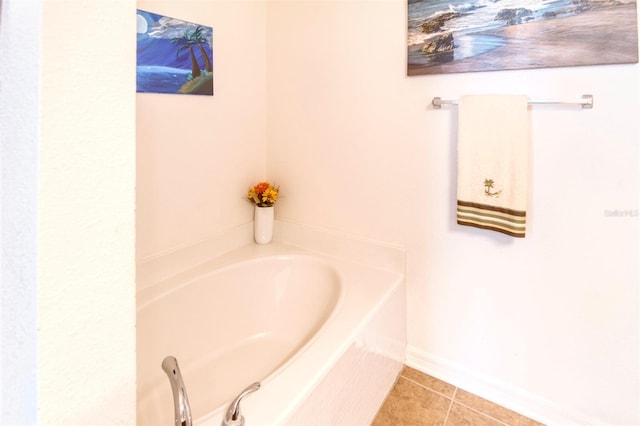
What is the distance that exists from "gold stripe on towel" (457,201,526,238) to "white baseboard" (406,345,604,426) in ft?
2.34

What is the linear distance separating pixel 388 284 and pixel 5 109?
1.52 meters

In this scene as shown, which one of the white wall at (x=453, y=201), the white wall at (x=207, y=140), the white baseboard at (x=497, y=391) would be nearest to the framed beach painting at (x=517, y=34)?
the white wall at (x=453, y=201)

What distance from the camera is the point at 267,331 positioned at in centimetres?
191

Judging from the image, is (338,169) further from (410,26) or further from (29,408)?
(29,408)

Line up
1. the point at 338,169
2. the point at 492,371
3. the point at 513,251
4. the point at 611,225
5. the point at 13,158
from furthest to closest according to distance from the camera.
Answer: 1. the point at 338,169
2. the point at 492,371
3. the point at 513,251
4. the point at 611,225
5. the point at 13,158

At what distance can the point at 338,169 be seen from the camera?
1.93 meters

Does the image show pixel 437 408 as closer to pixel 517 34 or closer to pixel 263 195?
pixel 263 195

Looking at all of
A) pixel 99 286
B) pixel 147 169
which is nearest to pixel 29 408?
pixel 99 286

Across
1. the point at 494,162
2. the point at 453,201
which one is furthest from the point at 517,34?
the point at 453,201

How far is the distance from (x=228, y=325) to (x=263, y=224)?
0.61 meters

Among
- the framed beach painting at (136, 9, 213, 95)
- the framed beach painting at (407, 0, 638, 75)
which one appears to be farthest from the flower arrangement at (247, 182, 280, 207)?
the framed beach painting at (407, 0, 638, 75)

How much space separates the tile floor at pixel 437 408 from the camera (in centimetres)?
153

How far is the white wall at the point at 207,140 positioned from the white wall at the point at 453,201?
0.12 meters

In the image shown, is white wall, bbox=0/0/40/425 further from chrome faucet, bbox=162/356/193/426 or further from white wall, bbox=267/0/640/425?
white wall, bbox=267/0/640/425
